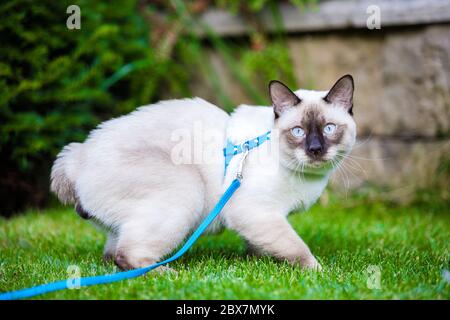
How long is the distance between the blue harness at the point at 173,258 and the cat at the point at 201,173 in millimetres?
37

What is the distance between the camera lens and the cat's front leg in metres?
2.68

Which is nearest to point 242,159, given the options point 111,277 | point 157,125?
point 157,125

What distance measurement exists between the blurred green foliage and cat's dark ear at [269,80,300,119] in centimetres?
221

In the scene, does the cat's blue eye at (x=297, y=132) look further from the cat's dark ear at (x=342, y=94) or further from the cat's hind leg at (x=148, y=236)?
the cat's hind leg at (x=148, y=236)

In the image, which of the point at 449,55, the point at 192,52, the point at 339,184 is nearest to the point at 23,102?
the point at 192,52

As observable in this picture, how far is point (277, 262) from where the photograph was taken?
113 inches

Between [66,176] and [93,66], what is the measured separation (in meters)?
2.07

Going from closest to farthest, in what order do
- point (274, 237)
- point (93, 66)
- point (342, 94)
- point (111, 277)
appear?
1. point (111, 277)
2. point (274, 237)
3. point (342, 94)
4. point (93, 66)

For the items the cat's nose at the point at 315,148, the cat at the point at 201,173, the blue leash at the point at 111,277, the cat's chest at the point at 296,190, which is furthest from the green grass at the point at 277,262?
the cat's nose at the point at 315,148

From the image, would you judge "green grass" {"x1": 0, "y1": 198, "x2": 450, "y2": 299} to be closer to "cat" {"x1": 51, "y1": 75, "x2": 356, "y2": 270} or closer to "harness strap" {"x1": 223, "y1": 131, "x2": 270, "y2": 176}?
"cat" {"x1": 51, "y1": 75, "x2": 356, "y2": 270}

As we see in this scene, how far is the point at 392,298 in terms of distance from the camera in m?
2.24

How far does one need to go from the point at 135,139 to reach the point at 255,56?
2.57 meters

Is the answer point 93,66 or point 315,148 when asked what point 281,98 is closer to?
point 315,148
